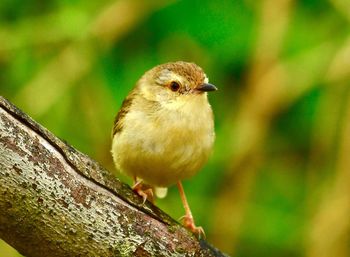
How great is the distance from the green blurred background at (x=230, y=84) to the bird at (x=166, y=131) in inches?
40.8

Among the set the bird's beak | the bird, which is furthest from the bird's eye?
the bird's beak

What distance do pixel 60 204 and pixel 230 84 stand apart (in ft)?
9.44

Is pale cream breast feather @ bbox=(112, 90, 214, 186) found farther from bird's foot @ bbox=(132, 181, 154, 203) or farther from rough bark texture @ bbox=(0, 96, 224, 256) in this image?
rough bark texture @ bbox=(0, 96, 224, 256)

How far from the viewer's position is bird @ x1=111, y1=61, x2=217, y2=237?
4.44 m

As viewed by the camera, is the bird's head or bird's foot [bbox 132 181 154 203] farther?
the bird's head

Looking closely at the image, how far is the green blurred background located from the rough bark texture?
2.19m

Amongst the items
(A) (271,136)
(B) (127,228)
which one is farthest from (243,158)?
(B) (127,228)

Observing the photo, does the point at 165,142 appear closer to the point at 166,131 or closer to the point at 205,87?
the point at 166,131

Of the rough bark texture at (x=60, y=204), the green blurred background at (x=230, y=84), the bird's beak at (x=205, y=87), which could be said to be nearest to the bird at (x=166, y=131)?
the bird's beak at (x=205, y=87)

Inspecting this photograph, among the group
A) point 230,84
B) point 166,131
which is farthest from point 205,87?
point 230,84

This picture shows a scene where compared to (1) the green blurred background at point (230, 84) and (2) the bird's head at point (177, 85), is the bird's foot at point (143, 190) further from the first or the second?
(1) the green blurred background at point (230, 84)

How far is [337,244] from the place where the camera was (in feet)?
19.6

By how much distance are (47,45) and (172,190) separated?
1.22m

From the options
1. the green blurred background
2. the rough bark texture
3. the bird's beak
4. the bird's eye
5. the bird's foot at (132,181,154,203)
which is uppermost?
the green blurred background
